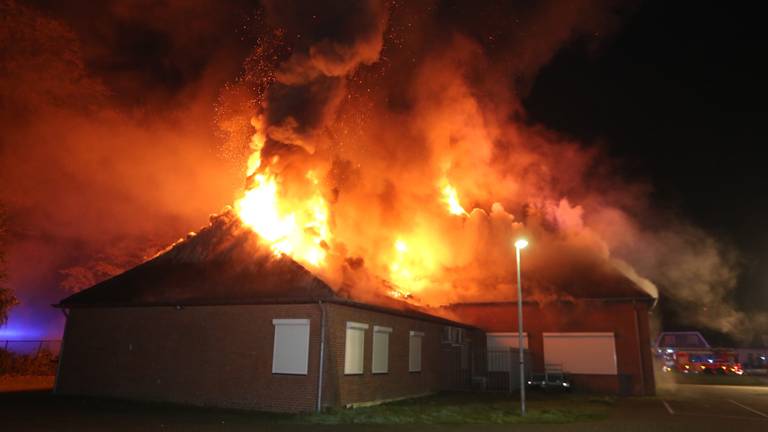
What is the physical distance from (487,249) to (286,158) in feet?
56.9

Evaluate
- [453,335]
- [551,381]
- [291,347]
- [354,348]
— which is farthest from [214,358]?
[551,381]

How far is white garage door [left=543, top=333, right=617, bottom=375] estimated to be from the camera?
28109mm

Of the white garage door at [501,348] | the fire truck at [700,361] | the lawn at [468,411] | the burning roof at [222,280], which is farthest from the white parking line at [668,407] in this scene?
the fire truck at [700,361]

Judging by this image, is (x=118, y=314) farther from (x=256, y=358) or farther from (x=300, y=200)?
(x=300, y=200)

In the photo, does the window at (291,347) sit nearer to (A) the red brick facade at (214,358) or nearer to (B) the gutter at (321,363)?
(A) the red brick facade at (214,358)

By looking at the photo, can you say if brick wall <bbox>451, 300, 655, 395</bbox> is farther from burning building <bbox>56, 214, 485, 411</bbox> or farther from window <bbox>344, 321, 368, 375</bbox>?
window <bbox>344, 321, 368, 375</bbox>

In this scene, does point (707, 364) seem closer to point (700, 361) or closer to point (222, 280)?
point (700, 361)

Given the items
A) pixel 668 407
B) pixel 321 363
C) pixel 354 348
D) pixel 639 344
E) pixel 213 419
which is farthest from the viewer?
pixel 639 344

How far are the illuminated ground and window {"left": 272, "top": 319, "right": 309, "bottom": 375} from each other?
1.56 m

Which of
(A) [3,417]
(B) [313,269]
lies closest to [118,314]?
(A) [3,417]

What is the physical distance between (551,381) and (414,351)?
32.1 ft

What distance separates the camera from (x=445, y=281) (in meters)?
33.0

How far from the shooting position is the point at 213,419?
14.5 m

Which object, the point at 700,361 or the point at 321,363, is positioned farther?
the point at 700,361
